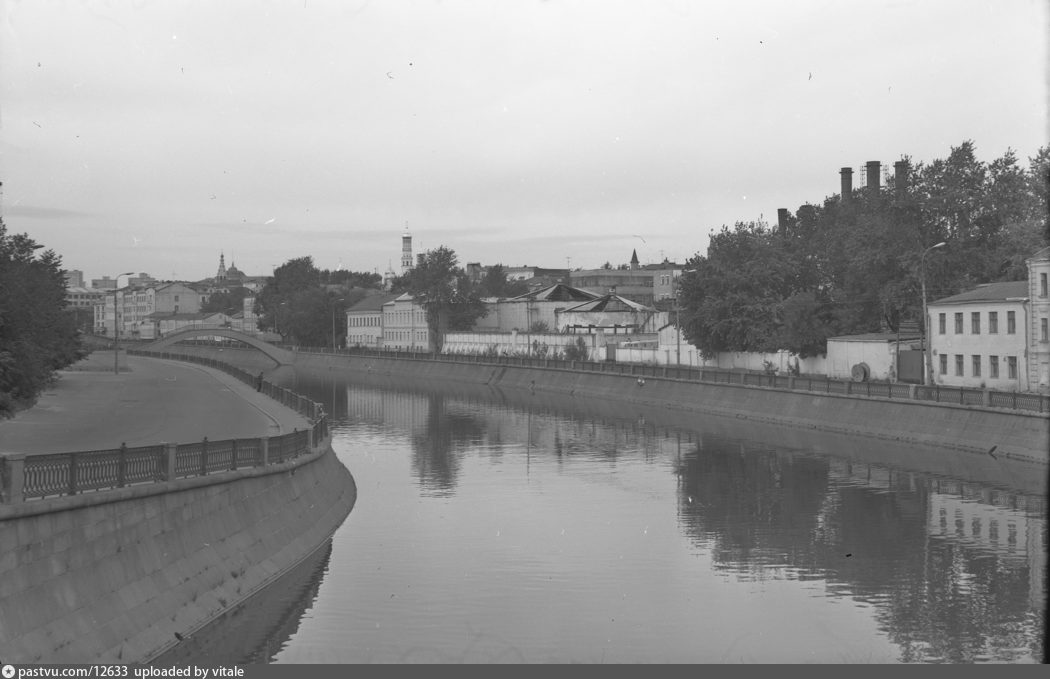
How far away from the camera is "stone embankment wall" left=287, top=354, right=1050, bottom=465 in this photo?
48.9m

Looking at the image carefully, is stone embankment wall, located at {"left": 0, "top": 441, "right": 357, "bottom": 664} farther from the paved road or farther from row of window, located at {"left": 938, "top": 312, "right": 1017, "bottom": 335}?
row of window, located at {"left": 938, "top": 312, "right": 1017, "bottom": 335}

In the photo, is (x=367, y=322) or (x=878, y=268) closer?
(x=878, y=268)

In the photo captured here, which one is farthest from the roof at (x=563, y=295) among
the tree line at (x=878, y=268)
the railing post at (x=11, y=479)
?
the railing post at (x=11, y=479)

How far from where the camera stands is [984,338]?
62.5 metres

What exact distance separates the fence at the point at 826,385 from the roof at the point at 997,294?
6.81m

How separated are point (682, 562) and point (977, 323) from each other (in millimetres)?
37874

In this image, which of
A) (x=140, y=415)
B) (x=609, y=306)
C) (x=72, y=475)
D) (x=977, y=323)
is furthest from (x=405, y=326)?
(x=72, y=475)

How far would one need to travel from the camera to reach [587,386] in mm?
98812

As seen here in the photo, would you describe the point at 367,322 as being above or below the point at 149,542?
above

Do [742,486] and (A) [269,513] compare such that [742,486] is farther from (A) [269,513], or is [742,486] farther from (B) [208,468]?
(B) [208,468]

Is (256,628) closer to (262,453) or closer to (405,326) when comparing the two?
(262,453)

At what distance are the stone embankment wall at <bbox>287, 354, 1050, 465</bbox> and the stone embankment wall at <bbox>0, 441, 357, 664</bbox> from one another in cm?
3076

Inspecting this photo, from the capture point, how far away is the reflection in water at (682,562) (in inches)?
922

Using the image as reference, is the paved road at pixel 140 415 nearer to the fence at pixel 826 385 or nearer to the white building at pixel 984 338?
the fence at pixel 826 385
